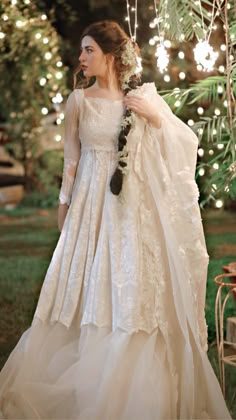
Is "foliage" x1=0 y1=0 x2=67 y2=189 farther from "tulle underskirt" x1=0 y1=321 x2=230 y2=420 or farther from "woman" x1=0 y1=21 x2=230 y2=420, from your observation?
"tulle underskirt" x1=0 y1=321 x2=230 y2=420

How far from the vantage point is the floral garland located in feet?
13.0

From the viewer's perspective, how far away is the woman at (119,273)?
12.7 ft

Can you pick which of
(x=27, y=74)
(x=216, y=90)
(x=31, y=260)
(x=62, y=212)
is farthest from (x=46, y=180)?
(x=62, y=212)

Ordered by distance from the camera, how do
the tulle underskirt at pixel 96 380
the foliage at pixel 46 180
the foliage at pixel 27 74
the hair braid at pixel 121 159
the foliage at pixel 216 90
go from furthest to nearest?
the foliage at pixel 46 180 < the foliage at pixel 27 74 < the foliage at pixel 216 90 < the hair braid at pixel 121 159 < the tulle underskirt at pixel 96 380

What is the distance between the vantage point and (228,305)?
6344mm

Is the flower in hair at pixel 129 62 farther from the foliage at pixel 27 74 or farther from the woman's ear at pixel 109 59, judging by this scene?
the foliage at pixel 27 74

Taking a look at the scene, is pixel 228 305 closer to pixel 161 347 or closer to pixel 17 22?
pixel 161 347

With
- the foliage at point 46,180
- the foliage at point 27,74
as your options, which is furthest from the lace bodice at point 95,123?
the foliage at point 46,180

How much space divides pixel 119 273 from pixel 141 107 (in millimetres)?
711

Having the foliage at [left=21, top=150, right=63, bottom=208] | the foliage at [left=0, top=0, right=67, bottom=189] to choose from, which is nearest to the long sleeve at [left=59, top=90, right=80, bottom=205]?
the foliage at [left=0, top=0, right=67, bottom=189]

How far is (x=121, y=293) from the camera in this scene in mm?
3914

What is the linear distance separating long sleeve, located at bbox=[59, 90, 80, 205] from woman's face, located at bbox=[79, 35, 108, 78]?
5.7 inches

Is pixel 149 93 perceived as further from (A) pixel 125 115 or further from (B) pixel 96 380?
(B) pixel 96 380

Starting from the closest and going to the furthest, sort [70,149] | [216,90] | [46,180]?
[70,149]
[216,90]
[46,180]
